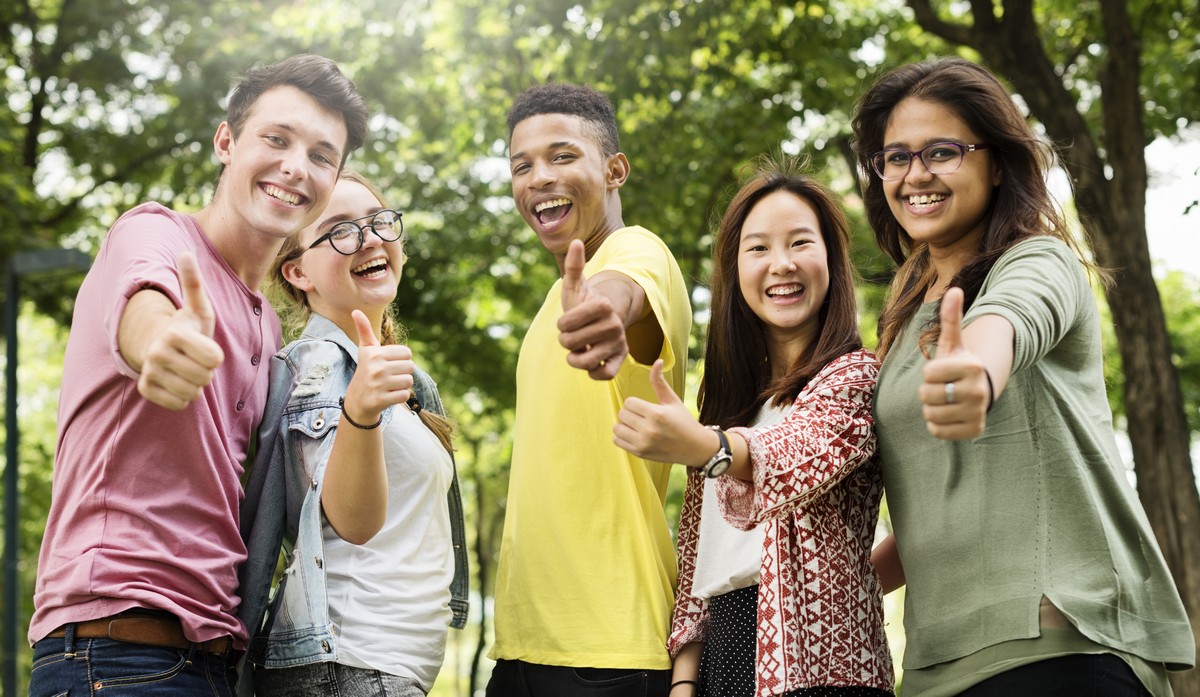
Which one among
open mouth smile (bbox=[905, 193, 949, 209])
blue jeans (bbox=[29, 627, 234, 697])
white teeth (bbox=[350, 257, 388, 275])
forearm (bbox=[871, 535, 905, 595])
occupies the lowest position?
blue jeans (bbox=[29, 627, 234, 697])

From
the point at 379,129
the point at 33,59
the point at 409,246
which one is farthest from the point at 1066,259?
the point at 33,59

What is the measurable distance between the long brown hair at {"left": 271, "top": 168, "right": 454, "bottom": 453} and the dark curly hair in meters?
0.57

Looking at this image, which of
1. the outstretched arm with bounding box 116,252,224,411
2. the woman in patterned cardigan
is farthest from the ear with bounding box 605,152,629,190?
the outstretched arm with bounding box 116,252,224,411

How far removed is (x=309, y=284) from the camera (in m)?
3.64

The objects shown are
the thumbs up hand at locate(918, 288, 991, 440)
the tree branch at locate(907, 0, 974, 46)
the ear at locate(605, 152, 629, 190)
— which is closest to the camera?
the thumbs up hand at locate(918, 288, 991, 440)

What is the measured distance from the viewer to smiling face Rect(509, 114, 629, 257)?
12.4 ft

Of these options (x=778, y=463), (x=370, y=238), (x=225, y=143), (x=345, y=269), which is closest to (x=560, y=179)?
(x=370, y=238)

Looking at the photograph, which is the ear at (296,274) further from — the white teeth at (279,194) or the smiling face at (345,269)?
the white teeth at (279,194)

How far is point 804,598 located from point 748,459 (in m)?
0.42

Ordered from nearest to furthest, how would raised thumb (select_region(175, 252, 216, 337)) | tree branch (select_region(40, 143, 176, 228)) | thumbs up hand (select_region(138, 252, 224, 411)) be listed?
1. thumbs up hand (select_region(138, 252, 224, 411))
2. raised thumb (select_region(175, 252, 216, 337))
3. tree branch (select_region(40, 143, 176, 228))

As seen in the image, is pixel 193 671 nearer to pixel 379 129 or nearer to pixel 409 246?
pixel 409 246

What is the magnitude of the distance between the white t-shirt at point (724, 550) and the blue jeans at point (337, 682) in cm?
86

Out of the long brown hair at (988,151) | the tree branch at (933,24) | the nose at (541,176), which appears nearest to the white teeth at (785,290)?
the long brown hair at (988,151)

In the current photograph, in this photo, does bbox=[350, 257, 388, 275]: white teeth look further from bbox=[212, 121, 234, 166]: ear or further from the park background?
the park background
